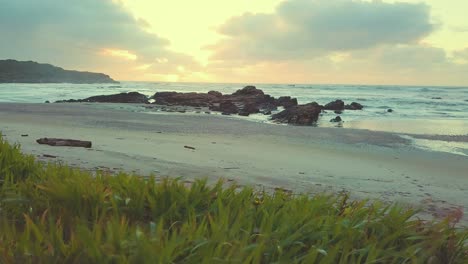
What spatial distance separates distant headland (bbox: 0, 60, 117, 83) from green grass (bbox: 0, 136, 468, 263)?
10528 centimetres

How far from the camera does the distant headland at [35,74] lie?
106531 mm

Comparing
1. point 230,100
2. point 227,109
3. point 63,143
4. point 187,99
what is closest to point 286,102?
point 230,100

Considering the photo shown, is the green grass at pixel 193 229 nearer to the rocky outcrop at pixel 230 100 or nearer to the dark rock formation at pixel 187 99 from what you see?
the rocky outcrop at pixel 230 100

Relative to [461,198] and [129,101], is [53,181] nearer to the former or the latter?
[461,198]

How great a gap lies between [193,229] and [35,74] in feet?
431

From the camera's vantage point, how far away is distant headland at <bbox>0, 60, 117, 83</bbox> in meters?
107

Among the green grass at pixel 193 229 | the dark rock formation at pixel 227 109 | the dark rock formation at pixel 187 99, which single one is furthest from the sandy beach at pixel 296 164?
the dark rock formation at pixel 187 99

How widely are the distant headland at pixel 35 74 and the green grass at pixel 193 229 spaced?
105 meters

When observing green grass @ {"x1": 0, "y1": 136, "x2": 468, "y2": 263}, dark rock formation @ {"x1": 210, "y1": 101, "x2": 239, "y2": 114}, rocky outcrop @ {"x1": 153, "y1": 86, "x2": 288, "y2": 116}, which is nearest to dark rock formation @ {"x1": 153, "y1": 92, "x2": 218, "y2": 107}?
rocky outcrop @ {"x1": 153, "y1": 86, "x2": 288, "y2": 116}

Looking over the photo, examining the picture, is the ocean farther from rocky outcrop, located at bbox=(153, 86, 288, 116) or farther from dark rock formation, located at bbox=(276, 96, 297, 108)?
rocky outcrop, located at bbox=(153, 86, 288, 116)

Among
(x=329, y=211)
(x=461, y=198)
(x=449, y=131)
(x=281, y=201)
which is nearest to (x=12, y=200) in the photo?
(x=281, y=201)

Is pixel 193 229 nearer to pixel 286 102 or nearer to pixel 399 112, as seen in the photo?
pixel 399 112

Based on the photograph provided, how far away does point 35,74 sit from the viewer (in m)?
120

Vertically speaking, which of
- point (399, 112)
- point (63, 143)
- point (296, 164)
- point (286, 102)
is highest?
point (286, 102)
